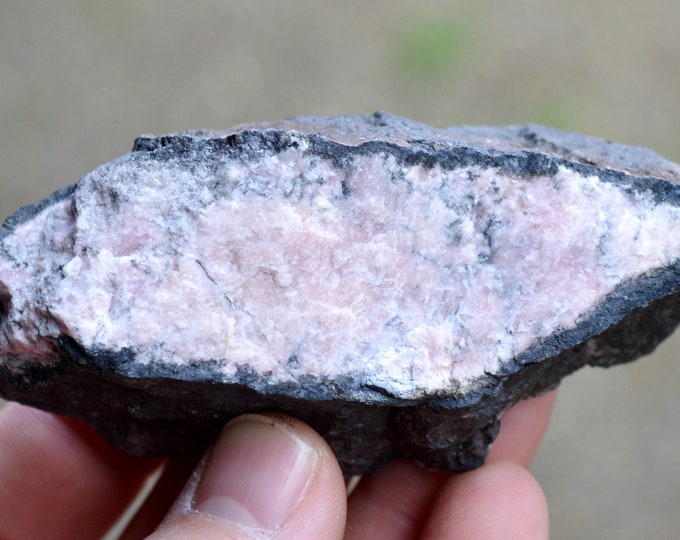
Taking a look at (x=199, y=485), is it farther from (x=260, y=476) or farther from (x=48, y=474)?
(x=48, y=474)

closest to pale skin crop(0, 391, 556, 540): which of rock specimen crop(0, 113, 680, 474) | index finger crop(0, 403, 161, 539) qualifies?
index finger crop(0, 403, 161, 539)

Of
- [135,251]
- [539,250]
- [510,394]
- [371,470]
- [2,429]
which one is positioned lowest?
[2,429]

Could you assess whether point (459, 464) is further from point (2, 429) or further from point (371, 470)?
point (2, 429)

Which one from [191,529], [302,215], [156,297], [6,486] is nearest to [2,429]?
[6,486]

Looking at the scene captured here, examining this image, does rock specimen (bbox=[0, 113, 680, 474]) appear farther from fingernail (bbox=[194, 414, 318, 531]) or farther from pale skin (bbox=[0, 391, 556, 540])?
pale skin (bbox=[0, 391, 556, 540])

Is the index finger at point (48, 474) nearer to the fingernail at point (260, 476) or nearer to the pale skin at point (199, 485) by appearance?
the pale skin at point (199, 485)

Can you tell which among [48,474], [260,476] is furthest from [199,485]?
[48,474]
